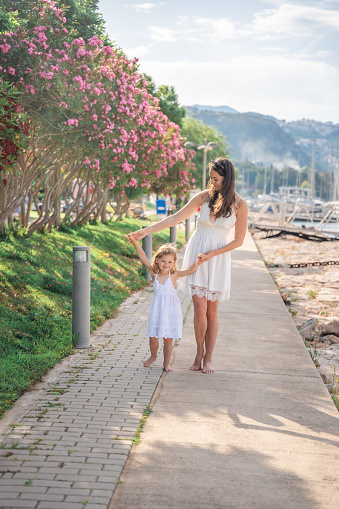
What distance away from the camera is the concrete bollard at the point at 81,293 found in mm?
7297

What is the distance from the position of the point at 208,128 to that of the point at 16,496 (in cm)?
5507

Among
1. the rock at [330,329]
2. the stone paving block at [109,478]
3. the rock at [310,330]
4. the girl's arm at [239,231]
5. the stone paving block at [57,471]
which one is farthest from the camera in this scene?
the rock at [330,329]

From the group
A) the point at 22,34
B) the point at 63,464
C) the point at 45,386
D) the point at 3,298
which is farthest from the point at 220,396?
the point at 22,34

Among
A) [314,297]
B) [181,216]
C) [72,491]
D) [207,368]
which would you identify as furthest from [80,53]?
[72,491]

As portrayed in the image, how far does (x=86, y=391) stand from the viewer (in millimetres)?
5652

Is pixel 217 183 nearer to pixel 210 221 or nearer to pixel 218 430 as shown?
pixel 210 221

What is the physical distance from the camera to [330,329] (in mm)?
9930

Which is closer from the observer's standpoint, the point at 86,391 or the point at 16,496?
the point at 16,496

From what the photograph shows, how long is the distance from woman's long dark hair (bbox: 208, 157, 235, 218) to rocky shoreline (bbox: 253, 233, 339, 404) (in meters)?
1.99

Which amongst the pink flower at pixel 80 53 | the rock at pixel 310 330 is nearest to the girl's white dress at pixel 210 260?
the rock at pixel 310 330

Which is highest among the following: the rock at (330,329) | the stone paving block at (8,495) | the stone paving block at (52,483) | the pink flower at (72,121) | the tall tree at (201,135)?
the tall tree at (201,135)

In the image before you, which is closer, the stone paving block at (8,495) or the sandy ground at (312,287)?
the stone paving block at (8,495)

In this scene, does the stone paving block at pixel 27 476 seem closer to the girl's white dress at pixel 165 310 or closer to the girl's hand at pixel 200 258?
the girl's white dress at pixel 165 310

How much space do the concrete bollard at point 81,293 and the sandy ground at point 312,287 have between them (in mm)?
2642
